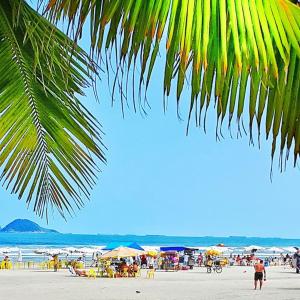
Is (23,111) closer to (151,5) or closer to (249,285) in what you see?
(151,5)

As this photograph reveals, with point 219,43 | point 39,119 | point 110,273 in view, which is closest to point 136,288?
point 110,273

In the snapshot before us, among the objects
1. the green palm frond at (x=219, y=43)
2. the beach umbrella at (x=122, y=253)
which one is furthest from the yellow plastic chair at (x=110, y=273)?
the green palm frond at (x=219, y=43)

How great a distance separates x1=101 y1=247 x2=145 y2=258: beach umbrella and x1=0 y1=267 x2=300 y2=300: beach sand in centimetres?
328

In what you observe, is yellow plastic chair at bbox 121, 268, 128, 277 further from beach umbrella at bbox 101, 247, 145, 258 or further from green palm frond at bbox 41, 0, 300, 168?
green palm frond at bbox 41, 0, 300, 168

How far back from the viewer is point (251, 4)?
114cm

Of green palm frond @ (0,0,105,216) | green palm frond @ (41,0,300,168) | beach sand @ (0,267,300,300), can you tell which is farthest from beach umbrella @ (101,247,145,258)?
green palm frond @ (41,0,300,168)

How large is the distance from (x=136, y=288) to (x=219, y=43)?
26315mm

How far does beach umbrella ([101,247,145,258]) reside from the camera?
3619 centimetres

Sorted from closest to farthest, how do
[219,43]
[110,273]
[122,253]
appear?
[219,43] → [110,273] → [122,253]

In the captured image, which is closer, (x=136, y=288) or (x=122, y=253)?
(x=136, y=288)

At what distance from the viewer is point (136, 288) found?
2681 centimetres

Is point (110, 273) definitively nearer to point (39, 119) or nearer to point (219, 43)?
point (39, 119)

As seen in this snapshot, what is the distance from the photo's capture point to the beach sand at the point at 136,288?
23719 millimetres

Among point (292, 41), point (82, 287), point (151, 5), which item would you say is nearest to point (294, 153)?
point (292, 41)
